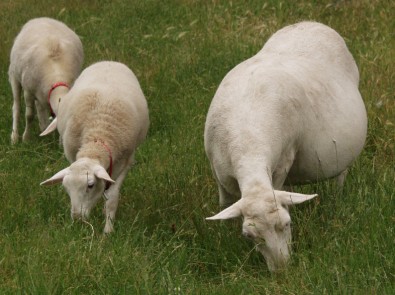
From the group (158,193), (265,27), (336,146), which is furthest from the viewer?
(265,27)

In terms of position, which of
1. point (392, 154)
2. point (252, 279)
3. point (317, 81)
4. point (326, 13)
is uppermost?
point (317, 81)

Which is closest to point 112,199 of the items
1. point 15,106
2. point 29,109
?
point 29,109

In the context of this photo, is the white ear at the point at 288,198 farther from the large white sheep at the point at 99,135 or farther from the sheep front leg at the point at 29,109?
the sheep front leg at the point at 29,109

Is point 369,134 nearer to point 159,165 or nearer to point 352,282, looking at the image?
point 159,165

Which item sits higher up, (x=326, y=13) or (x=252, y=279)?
(x=252, y=279)

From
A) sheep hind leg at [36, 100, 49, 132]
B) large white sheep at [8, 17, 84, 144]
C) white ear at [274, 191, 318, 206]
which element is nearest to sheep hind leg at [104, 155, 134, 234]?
white ear at [274, 191, 318, 206]

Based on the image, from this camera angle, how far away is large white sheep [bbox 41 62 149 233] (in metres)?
6.57

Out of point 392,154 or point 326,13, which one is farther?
point 326,13

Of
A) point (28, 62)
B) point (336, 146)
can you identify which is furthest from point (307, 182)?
point (28, 62)

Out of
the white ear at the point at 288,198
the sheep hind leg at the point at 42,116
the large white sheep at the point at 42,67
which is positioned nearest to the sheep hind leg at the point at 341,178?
the white ear at the point at 288,198

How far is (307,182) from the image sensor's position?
6.35 meters

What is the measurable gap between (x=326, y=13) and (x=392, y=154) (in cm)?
448

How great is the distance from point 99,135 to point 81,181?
26.3 inches

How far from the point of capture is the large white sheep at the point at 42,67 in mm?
9406
